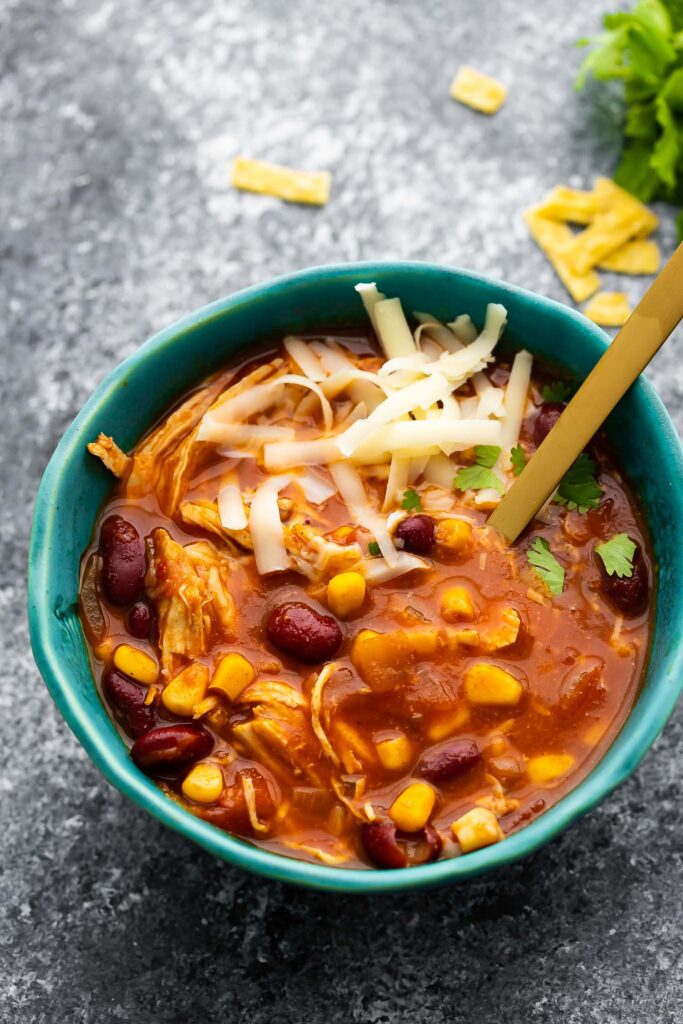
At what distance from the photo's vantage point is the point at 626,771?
2.53 meters

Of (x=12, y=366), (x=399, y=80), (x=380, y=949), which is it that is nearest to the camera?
(x=380, y=949)

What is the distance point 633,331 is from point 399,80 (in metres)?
1.86

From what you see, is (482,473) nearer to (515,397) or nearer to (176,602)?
(515,397)

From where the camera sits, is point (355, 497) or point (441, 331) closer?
point (355, 497)

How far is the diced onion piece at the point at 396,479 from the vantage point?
2941 millimetres

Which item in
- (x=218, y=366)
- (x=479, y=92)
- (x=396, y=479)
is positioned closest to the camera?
(x=396, y=479)

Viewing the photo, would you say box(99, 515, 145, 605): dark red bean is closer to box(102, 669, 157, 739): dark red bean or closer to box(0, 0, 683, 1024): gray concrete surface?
box(102, 669, 157, 739): dark red bean

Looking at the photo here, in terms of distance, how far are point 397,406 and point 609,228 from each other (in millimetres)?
1415

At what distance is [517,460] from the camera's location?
2.99 metres

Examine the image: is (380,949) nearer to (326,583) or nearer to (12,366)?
(326,583)

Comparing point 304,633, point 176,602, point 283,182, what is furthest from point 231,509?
point 283,182

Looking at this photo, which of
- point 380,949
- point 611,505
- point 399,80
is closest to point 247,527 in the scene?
point 611,505

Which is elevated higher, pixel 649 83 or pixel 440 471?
pixel 649 83

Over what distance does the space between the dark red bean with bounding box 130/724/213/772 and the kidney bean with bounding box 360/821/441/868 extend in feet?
1.40
